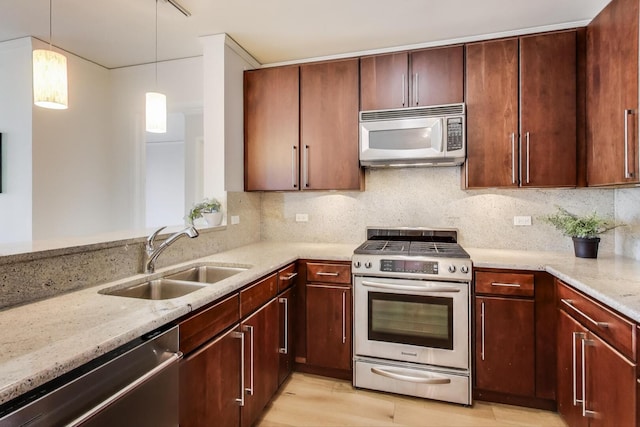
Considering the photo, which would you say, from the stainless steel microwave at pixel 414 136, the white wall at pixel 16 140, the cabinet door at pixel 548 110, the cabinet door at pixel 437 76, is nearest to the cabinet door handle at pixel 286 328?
the stainless steel microwave at pixel 414 136

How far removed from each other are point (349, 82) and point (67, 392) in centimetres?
254

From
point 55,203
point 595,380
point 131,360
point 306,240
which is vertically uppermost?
point 55,203

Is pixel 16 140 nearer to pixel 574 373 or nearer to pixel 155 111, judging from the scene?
pixel 155 111

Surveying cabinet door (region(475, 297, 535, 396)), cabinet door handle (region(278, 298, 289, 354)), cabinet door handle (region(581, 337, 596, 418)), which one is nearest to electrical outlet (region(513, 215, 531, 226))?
cabinet door (region(475, 297, 535, 396))

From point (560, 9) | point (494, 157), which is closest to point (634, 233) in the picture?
point (494, 157)

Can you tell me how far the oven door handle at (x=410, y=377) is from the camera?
219 centimetres

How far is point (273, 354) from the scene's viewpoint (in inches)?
85.7

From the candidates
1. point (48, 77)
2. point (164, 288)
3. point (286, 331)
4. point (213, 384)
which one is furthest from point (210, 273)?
point (48, 77)

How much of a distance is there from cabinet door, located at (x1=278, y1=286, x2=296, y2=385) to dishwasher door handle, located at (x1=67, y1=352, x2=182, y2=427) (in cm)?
107

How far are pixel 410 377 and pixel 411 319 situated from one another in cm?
38

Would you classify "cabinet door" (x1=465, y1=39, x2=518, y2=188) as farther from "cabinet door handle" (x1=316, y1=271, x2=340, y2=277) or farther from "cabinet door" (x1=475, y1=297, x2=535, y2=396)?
"cabinet door handle" (x1=316, y1=271, x2=340, y2=277)

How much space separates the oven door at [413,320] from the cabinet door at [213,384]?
0.97m

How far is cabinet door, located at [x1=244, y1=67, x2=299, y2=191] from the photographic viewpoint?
9.33ft

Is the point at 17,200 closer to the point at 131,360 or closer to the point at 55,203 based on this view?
the point at 55,203
